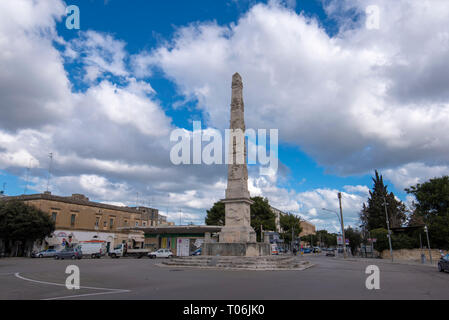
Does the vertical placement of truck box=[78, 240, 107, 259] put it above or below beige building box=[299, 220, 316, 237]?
below

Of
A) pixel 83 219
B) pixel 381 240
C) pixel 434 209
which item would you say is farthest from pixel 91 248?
pixel 434 209

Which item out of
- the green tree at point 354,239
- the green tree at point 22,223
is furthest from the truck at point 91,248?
the green tree at point 354,239

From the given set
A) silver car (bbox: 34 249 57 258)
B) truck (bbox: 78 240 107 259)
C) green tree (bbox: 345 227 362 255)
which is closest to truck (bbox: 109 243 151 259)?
truck (bbox: 78 240 107 259)

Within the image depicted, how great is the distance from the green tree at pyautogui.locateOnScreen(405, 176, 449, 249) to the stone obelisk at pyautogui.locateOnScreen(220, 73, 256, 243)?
87.1 ft

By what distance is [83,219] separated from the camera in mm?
44969

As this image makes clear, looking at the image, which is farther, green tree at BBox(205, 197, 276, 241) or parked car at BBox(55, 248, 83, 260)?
green tree at BBox(205, 197, 276, 241)

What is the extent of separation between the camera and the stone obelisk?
20047 mm

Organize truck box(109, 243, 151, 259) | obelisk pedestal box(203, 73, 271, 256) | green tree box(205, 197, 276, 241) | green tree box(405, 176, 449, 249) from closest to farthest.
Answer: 1. obelisk pedestal box(203, 73, 271, 256)
2. green tree box(405, 176, 449, 249)
3. truck box(109, 243, 151, 259)
4. green tree box(205, 197, 276, 241)

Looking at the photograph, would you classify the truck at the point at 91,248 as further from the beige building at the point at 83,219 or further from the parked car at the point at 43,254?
the beige building at the point at 83,219

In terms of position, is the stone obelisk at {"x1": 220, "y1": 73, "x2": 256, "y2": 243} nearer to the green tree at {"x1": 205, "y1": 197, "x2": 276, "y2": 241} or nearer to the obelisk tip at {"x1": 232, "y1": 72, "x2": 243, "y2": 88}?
the obelisk tip at {"x1": 232, "y1": 72, "x2": 243, "y2": 88}

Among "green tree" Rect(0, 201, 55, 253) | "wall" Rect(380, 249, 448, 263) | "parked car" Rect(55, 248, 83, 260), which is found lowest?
"wall" Rect(380, 249, 448, 263)

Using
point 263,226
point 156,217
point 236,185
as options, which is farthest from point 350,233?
point 236,185

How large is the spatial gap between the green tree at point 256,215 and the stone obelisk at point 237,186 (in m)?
28.3
